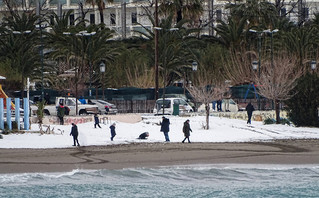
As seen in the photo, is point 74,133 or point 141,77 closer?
point 74,133

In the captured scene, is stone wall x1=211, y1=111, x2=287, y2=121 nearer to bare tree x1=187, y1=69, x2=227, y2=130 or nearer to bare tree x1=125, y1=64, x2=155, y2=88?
bare tree x1=187, y1=69, x2=227, y2=130

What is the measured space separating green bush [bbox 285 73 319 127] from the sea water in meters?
17.6

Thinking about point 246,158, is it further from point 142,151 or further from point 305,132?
point 305,132

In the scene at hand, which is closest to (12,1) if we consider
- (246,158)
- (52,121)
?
(52,121)

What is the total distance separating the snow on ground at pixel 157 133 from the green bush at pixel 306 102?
2.69 feet

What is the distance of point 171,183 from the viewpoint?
3131cm

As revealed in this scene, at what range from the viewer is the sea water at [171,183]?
100 ft

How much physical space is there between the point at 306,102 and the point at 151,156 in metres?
17.2

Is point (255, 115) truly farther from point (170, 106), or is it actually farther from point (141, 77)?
point (141, 77)

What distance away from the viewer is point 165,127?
4231cm

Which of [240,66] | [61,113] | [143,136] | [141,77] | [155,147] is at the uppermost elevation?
[240,66]

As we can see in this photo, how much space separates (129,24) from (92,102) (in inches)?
2105

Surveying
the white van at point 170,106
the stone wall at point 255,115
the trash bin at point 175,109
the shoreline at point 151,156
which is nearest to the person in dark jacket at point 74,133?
the shoreline at point 151,156

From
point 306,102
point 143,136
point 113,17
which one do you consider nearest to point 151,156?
point 143,136
